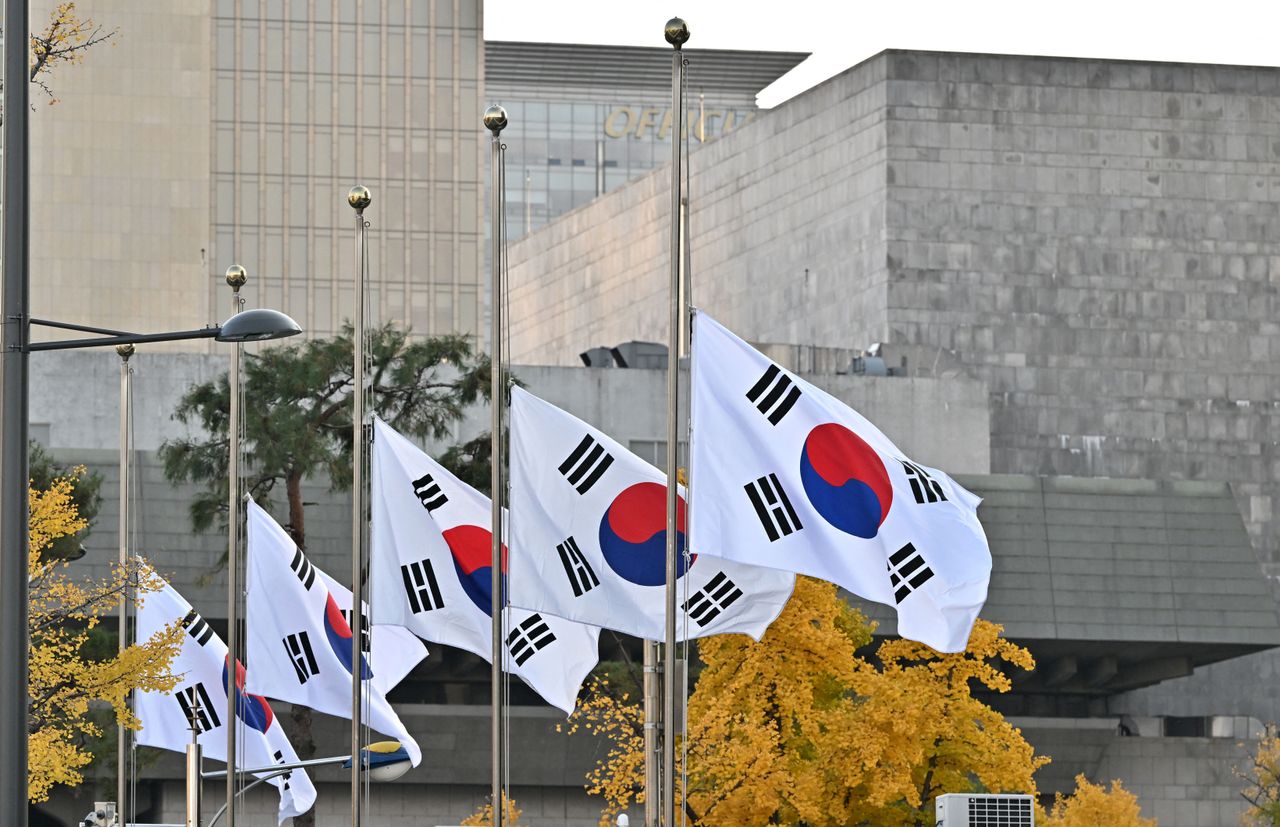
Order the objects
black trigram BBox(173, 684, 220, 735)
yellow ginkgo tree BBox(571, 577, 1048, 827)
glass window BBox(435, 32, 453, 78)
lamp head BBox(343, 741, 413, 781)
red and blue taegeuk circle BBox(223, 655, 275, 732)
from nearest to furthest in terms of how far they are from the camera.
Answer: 1. yellow ginkgo tree BBox(571, 577, 1048, 827)
2. lamp head BBox(343, 741, 413, 781)
3. black trigram BBox(173, 684, 220, 735)
4. red and blue taegeuk circle BBox(223, 655, 275, 732)
5. glass window BBox(435, 32, 453, 78)

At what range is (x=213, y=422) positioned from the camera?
58344 mm

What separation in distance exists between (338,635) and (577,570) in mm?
10330

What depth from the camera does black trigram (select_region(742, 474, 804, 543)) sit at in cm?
2464

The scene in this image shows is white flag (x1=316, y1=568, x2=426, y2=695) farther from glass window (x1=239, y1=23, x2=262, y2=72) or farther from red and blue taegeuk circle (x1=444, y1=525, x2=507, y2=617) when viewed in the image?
glass window (x1=239, y1=23, x2=262, y2=72)

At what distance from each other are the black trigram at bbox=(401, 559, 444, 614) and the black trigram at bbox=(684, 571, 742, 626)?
4.82 m

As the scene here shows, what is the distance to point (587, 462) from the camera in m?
28.7

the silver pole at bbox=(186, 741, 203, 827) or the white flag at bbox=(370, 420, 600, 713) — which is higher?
the white flag at bbox=(370, 420, 600, 713)

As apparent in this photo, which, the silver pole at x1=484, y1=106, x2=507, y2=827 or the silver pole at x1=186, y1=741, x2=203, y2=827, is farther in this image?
the silver pole at x1=186, y1=741, x2=203, y2=827

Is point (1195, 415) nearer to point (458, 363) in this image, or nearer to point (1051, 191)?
point (1051, 191)

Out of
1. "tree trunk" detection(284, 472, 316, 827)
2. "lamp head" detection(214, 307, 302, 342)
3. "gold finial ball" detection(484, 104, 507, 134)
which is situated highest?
"gold finial ball" detection(484, 104, 507, 134)

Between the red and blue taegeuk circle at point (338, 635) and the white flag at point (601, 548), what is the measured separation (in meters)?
9.15

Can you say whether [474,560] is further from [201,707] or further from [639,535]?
[201,707]

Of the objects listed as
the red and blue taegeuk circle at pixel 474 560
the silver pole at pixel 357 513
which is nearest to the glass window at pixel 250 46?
the silver pole at pixel 357 513

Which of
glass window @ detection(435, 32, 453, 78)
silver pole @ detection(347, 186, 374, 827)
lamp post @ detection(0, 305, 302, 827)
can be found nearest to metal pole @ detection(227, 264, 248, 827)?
silver pole @ detection(347, 186, 374, 827)
